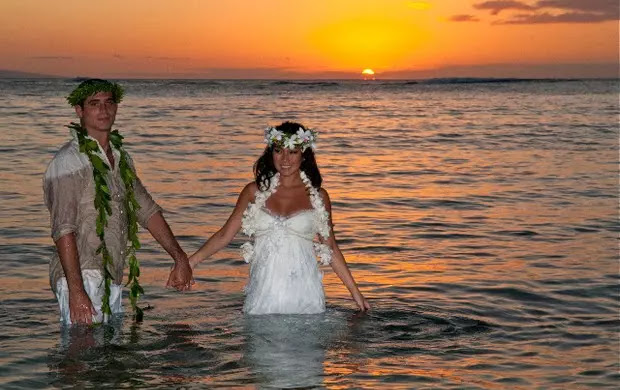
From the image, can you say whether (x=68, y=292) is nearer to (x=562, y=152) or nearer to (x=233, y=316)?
(x=233, y=316)

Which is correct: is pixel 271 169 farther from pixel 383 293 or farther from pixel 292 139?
pixel 383 293

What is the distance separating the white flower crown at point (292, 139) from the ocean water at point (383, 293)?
1572mm

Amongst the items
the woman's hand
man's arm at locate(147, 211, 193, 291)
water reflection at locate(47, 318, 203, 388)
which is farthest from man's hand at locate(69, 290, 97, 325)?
the woman's hand

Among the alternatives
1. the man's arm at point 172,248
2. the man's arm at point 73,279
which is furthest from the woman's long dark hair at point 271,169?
the man's arm at point 73,279

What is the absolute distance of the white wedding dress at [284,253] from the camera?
9.14m

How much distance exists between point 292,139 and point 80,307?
7.91 ft

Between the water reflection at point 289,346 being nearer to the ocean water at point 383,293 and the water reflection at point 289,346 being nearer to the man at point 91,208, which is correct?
the ocean water at point 383,293

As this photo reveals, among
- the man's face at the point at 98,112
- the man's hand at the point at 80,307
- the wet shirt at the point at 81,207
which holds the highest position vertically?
the man's face at the point at 98,112

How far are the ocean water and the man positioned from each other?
683 mm

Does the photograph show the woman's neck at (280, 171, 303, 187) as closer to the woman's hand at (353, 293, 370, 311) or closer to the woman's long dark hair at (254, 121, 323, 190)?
the woman's long dark hair at (254, 121, 323, 190)

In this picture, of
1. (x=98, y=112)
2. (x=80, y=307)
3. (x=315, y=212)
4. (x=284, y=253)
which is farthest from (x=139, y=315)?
(x=98, y=112)

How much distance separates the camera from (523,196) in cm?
2047

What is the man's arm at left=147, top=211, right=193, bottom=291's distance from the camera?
8609 mm

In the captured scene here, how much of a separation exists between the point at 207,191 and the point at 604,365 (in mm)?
12686
